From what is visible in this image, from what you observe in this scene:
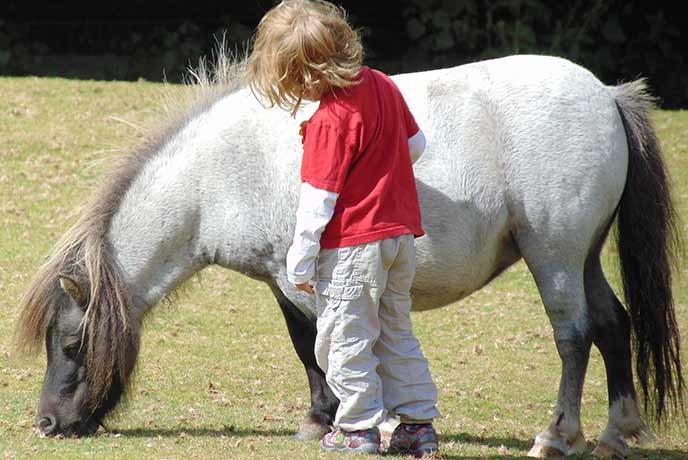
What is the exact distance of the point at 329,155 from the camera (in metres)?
4.05

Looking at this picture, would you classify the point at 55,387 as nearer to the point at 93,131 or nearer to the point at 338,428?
the point at 338,428

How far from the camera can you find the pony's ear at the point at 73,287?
195 inches

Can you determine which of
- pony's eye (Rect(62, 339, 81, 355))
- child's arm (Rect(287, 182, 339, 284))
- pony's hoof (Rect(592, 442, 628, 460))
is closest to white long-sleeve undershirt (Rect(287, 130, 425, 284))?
child's arm (Rect(287, 182, 339, 284))

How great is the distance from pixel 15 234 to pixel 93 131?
216 centimetres

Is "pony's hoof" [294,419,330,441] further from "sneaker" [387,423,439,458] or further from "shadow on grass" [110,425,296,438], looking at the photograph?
"sneaker" [387,423,439,458]

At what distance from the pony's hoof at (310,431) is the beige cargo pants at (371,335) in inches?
29.0

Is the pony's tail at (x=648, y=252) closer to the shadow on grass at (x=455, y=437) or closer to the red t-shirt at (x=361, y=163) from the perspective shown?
the shadow on grass at (x=455, y=437)

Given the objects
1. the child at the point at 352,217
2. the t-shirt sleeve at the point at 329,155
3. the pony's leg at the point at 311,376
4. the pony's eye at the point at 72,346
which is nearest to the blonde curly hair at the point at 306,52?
the child at the point at 352,217

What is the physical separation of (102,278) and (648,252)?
258 centimetres

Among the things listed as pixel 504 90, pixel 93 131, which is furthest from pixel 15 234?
pixel 504 90

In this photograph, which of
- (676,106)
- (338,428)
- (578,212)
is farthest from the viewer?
(676,106)

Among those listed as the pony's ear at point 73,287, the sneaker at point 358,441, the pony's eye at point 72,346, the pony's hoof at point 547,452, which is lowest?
the pony's hoof at point 547,452

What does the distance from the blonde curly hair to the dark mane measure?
3.37 ft

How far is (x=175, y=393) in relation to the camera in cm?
615
